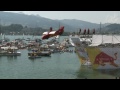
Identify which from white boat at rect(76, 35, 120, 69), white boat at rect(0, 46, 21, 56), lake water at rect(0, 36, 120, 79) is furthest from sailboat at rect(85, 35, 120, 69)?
white boat at rect(0, 46, 21, 56)

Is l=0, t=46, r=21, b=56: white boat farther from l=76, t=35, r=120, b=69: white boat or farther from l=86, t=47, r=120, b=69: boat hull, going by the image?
l=86, t=47, r=120, b=69: boat hull

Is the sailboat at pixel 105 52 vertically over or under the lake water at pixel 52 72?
over

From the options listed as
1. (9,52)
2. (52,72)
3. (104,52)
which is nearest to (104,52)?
(104,52)

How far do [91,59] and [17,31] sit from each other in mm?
31412

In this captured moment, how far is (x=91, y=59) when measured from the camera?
378 inches

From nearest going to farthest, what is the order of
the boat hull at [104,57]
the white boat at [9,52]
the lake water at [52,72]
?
the lake water at [52,72] < the boat hull at [104,57] < the white boat at [9,52]

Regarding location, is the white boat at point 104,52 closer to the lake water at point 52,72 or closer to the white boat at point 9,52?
the lake water at point 52,72

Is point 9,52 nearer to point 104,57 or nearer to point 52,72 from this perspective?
point 52,72

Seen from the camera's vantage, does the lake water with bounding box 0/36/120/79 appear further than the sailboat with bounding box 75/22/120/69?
No

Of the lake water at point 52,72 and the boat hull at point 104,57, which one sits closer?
the lake water at point 52,72

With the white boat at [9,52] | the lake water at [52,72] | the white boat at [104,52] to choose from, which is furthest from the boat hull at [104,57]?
the white boat at [9,52]

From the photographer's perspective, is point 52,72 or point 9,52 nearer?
point 52,72
